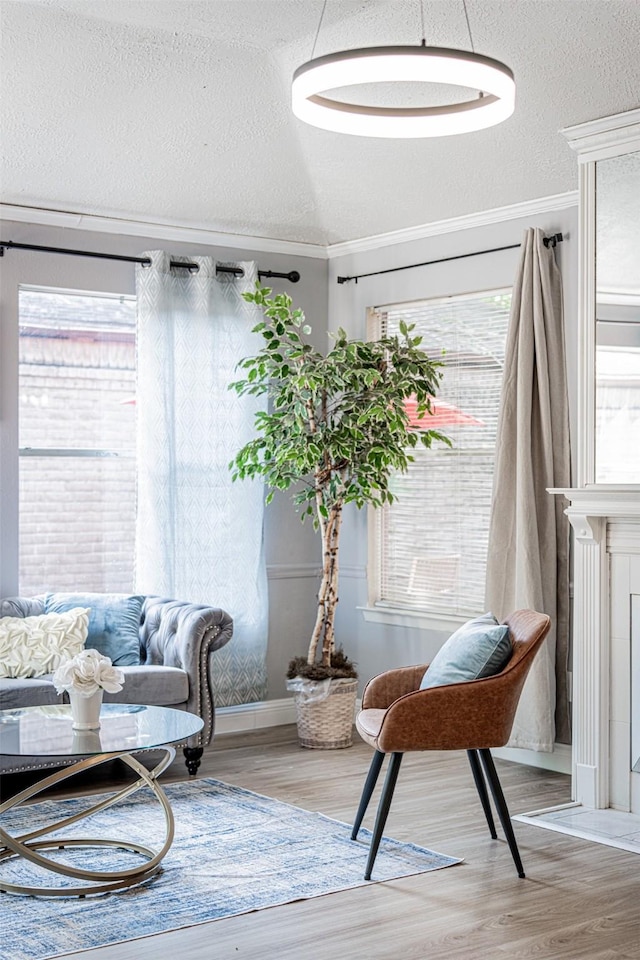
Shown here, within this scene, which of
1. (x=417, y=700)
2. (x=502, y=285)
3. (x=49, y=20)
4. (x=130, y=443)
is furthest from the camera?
(x=130, y=443)

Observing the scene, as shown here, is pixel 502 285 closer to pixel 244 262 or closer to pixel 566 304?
pixel 566 304

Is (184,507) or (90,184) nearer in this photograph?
(90,184)

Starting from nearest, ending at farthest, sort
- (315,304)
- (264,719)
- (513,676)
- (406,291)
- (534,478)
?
(513,676) < (534,478) < (406,291) < (264,719) < (315,304)

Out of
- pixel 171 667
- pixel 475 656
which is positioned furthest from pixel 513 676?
pixel 171 667

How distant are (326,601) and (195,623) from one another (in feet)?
2.78

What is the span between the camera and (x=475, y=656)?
396 cm

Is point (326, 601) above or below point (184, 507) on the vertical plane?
below

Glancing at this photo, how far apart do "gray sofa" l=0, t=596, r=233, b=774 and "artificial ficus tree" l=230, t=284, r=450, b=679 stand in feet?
2.42

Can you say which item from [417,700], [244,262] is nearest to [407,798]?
[417,700]

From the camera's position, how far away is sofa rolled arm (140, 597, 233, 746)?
522 cm

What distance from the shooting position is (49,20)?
13.5ft

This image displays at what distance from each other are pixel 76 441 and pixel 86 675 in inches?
92.6

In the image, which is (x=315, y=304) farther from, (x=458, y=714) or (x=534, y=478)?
(x=458, y=714)

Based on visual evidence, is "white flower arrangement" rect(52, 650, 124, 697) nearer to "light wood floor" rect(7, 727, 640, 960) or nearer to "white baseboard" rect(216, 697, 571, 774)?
"light wood floor" rect(7, 727, 640, 960)
